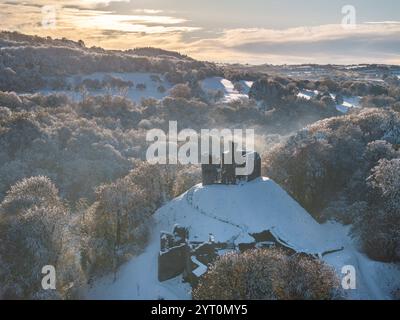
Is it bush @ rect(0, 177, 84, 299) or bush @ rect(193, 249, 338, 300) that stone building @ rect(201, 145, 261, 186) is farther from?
bush @ rect(0, 177, 84, 299)

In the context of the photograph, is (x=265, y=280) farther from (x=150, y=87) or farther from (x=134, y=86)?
(x=134, y=86)

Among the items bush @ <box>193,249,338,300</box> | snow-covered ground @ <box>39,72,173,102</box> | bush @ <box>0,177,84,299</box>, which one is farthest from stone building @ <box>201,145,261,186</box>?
snow-covered ground @ <box>39,72,173,102</box>

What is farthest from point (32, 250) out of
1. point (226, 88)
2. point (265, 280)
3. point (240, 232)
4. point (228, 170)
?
point (226, 88)

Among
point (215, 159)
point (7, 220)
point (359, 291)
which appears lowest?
point (359, 291)

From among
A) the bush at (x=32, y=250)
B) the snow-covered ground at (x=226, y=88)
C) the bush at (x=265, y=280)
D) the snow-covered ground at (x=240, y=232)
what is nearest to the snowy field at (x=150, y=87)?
the snow-covered ground at (x=226, y=88)
